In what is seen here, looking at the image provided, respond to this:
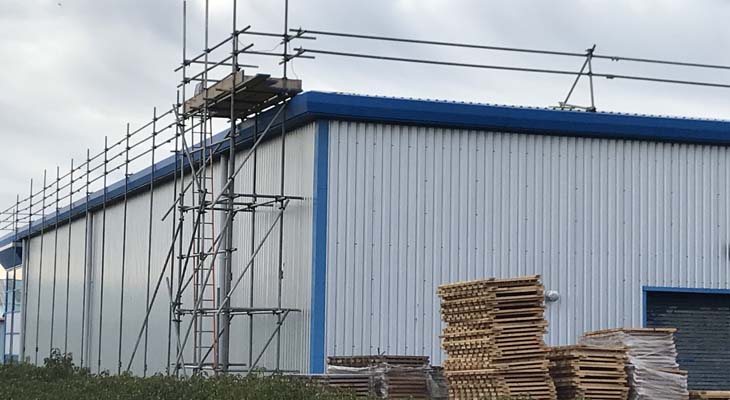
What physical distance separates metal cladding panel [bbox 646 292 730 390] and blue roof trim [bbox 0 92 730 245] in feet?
11.0

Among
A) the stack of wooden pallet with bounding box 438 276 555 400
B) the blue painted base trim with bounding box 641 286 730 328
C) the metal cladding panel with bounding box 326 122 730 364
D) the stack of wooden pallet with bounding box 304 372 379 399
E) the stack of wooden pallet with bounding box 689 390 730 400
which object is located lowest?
the stack of wooden pallet with bounding box 689 390 730 400

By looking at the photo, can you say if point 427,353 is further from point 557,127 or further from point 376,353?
point 557,127

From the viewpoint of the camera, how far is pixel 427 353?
1092 inches

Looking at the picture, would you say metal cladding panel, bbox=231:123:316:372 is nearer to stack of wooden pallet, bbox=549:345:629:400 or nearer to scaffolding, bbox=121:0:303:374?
scaffolding, bbox=121:0:303:374

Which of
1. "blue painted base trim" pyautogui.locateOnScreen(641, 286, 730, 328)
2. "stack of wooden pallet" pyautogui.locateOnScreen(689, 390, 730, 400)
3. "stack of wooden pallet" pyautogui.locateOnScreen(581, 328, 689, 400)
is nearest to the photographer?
"stack of wooden pallet" pyautogui.locateOnScreen(581, 328, 689, 400)

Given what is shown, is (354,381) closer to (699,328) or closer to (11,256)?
(699,328)

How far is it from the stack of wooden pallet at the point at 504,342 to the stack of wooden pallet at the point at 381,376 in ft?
5.23

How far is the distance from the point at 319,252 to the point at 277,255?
1987 millimetres

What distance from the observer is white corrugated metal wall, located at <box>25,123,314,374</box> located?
1098 inches

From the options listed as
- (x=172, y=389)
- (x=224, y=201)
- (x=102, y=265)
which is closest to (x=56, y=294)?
(x=102, y=265)

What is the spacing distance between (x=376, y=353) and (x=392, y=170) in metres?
3.59

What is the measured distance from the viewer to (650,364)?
24.3 m

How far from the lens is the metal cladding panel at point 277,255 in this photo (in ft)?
90.5

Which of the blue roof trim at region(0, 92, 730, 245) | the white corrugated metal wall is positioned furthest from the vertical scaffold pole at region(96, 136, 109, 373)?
the blue roof trim at region(0, 92, 730, 245)
